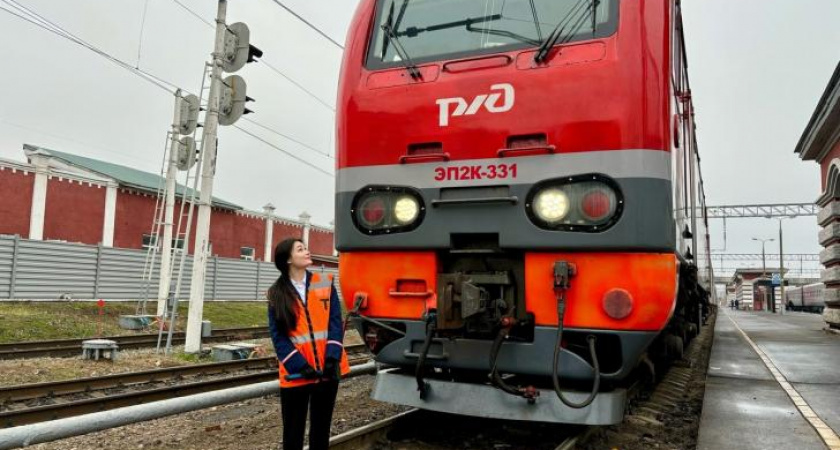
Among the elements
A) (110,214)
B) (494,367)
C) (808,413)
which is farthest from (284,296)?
(110,214)

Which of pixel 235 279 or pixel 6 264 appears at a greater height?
pixel 6 264

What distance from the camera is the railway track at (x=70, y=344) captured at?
9406 mm

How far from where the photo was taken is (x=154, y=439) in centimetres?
493

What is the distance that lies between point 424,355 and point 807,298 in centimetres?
4897

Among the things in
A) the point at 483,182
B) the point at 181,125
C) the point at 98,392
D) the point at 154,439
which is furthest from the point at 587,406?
the point at 181,125

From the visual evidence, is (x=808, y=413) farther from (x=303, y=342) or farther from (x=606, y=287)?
(x=303, y=342)

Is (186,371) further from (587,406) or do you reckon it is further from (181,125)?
(181,125)

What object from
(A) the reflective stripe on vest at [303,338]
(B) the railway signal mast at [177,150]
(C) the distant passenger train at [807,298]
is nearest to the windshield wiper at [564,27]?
(A) the reflective stripe on vest at [303,338]

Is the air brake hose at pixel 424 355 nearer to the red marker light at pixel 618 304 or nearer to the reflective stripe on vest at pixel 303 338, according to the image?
the reflective stripe on vest at pixel 303 338

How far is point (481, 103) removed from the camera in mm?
3951

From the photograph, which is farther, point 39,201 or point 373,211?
point 39,201

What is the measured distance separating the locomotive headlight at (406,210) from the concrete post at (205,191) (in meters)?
6.44

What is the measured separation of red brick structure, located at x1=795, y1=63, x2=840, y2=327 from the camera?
12.5 metres

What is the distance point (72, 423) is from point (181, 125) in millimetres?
11667
